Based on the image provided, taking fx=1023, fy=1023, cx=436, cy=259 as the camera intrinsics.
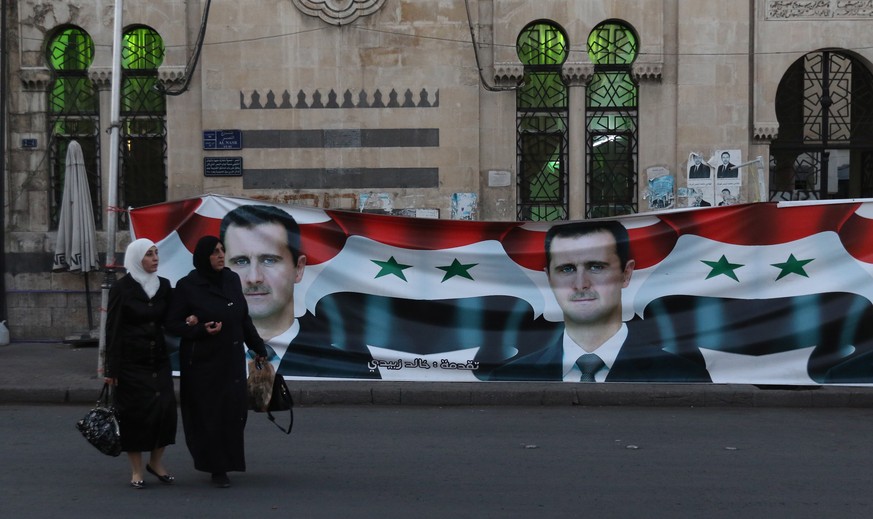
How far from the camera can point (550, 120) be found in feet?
53.5

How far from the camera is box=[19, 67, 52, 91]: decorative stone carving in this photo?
16.0 meters

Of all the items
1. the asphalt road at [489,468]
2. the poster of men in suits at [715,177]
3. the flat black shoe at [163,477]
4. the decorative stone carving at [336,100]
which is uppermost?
the decorative stone carving at [336,100]

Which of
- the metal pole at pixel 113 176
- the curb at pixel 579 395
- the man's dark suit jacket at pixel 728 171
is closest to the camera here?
the curb at pixel 579 395

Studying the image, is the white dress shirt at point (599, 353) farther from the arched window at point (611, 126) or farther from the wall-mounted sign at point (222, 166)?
the wall-mounted sign at point (222, 166)

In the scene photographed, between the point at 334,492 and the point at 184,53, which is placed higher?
the point at 184,53

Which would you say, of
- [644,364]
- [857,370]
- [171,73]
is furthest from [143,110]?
[857,370]

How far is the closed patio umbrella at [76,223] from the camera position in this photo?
1484 centimetres

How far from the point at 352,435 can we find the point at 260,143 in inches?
312

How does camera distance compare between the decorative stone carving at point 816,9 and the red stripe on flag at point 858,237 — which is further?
the decorative stone carving at point 816,9

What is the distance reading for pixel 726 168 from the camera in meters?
15.9

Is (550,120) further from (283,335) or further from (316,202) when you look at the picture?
(283,335)

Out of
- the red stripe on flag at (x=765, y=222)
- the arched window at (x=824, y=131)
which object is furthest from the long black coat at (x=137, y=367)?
the arched window at (x=824, y=131)

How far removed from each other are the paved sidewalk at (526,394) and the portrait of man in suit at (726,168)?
5.73 meters

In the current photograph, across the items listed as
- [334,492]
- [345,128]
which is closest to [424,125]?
[345,128]
